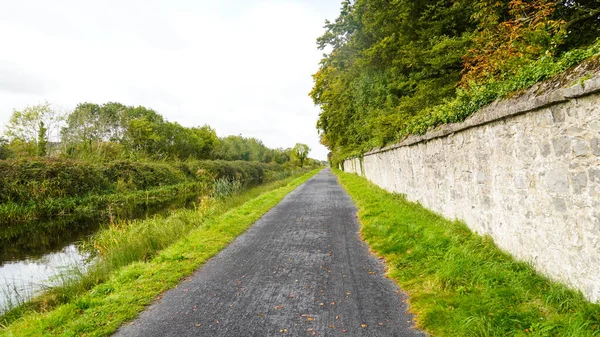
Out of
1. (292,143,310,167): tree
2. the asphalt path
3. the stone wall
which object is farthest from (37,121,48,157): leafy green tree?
(292,143,310,167): tree

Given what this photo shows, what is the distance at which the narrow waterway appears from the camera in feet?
20.4

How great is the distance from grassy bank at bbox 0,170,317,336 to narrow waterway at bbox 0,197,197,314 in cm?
62

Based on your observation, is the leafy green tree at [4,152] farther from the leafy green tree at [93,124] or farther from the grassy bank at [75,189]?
the grassy bank at [75,189]

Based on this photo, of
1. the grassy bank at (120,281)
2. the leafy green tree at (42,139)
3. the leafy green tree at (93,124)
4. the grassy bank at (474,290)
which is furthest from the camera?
the leafy green tree at (93,124)

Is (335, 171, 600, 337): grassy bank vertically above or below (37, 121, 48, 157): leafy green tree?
below

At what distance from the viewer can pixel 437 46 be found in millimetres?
9539

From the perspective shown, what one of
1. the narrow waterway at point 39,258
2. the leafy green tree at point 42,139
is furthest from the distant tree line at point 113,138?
the narrow waterway at point 39,258

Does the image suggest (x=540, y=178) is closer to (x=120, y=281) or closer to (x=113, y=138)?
(x=120, y=281)

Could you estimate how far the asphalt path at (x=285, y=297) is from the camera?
356 centimetres

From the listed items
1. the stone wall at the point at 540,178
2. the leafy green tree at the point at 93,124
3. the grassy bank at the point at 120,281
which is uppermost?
the leafy green tree at the point at 93,124

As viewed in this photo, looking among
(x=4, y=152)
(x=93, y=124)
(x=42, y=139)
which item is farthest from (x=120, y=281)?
(x=93, y=124)

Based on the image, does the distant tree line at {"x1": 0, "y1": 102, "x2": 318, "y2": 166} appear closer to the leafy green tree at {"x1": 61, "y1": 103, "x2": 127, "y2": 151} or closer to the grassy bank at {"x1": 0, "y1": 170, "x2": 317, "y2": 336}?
the leafy green tree at {"x1": 61, "y1": 103, "x2": 127, "y2": 151}

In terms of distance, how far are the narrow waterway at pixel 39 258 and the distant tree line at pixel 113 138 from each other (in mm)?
13665

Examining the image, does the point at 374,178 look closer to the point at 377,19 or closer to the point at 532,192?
the point at 377,19
